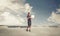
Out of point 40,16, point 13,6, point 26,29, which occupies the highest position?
point 13,6

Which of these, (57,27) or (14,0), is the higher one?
(14,0)

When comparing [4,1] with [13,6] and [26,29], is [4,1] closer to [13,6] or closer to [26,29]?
[13,6]

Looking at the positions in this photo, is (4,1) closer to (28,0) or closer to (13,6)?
(13,6)

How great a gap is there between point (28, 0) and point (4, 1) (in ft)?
0.96

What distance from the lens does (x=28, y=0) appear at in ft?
5.60

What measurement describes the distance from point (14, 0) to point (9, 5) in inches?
3.4

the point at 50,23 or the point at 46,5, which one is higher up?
the point at 46,5

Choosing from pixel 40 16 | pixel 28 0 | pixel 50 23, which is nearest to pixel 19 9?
pixel 28 0

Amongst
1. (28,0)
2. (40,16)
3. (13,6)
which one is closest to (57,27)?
(40,16)

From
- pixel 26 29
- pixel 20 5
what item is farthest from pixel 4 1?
pixel 26 29

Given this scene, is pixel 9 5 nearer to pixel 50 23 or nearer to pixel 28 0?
pixel 28 0

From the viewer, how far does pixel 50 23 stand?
1.69 metres

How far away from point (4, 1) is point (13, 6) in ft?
0.41

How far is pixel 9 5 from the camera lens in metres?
1.71
